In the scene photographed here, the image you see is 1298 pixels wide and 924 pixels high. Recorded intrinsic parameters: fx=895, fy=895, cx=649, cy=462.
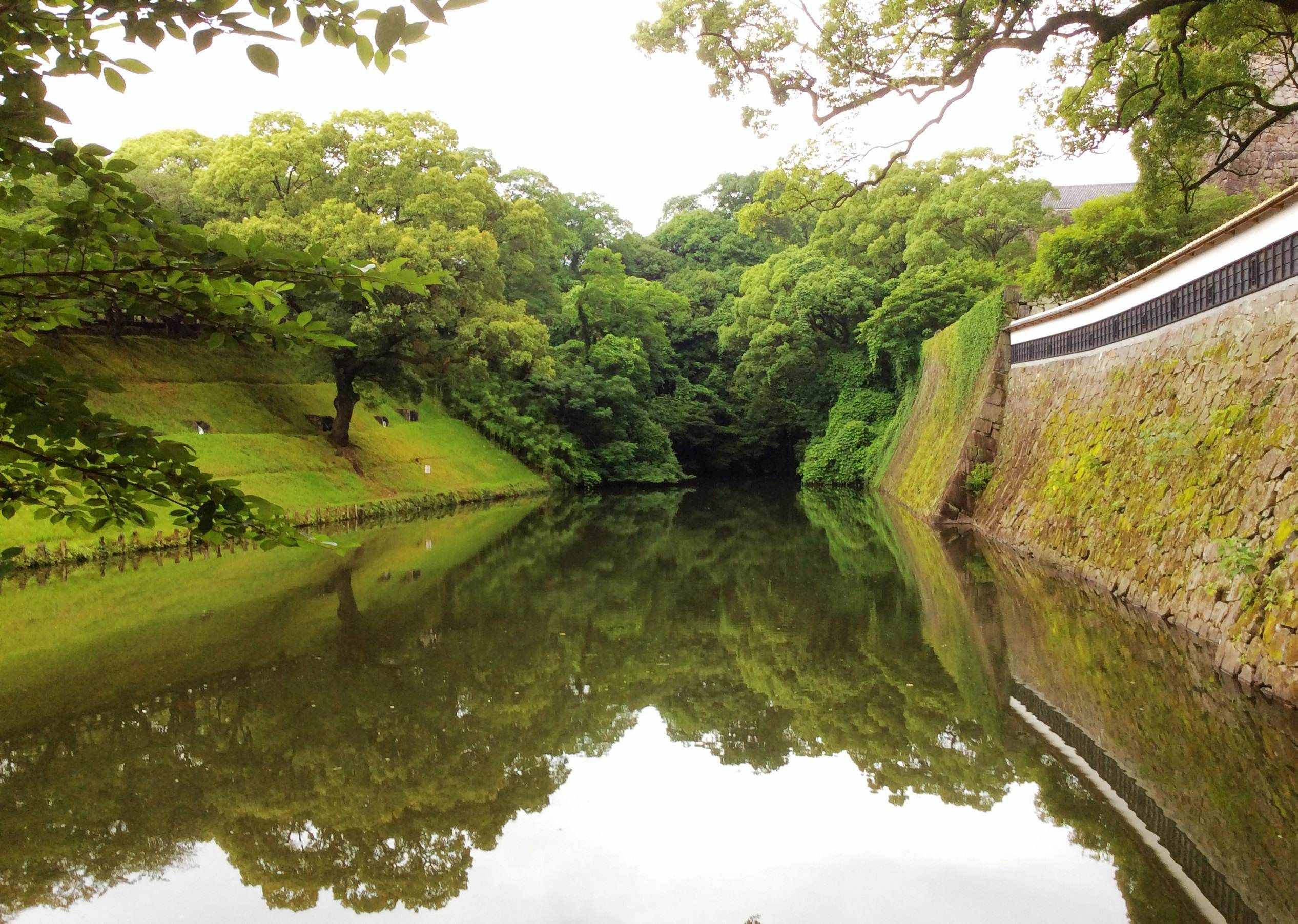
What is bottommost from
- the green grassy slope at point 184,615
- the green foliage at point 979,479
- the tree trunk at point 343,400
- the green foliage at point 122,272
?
the green foliage at point 979,479

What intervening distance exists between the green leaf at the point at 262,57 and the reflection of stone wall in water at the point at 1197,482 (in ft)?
20.0

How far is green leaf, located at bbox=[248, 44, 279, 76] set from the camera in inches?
80.7

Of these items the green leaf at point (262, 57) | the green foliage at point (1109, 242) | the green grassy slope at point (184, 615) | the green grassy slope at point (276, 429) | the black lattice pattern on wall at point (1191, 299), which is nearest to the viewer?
the green leaf at point (262, 57)

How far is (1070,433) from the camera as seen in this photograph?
12906 millimetres

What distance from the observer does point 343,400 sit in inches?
967

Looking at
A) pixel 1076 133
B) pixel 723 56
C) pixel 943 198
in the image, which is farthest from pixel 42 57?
pixel 943 198

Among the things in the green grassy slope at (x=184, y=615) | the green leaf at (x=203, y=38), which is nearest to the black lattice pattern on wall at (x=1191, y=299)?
the green grassy slope at (x=184, y=615)

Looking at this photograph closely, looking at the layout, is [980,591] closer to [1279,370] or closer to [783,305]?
[1279,370]

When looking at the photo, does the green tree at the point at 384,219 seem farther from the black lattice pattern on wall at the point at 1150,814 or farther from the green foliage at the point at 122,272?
the green foliage at the point at 122,272

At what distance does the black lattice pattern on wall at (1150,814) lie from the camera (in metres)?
3.34

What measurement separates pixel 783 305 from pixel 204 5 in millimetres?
34498

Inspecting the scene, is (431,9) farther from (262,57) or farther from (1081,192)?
(1081,192)

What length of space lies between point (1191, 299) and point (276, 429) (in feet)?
71.9

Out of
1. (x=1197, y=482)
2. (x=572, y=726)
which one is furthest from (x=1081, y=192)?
(x=572, y=726)
